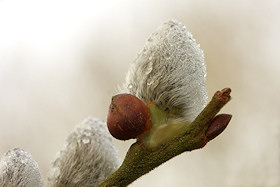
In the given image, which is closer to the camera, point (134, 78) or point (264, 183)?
point (134, 78)

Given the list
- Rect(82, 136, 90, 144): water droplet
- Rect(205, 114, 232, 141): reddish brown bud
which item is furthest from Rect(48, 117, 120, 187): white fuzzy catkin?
Rect(205, 114, 232, 141): reddish brown bud

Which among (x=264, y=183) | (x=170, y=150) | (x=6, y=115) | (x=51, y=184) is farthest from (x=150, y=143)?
(x=6, y=115)

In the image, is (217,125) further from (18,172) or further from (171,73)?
(18,172)

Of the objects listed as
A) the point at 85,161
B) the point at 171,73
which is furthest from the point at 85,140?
the point at 171,73

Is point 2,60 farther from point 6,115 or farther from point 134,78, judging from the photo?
point 134,78

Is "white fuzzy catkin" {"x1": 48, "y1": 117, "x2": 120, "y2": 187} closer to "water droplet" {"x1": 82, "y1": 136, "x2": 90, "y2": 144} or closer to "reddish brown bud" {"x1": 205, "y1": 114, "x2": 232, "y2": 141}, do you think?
"water droplet" {"x1": 82, "y1": 136, "x2": 90, "y2": 144}
